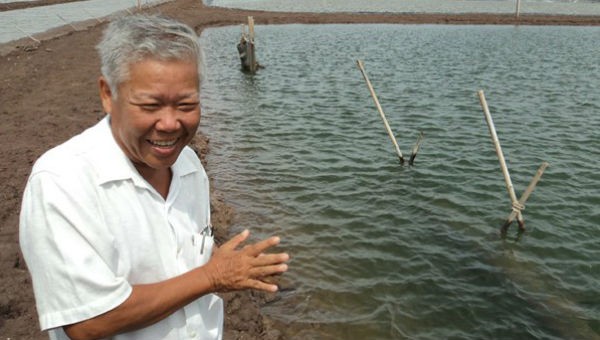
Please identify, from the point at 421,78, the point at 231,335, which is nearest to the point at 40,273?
the point at 231,335

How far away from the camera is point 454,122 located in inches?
599

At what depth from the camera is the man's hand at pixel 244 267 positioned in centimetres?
204

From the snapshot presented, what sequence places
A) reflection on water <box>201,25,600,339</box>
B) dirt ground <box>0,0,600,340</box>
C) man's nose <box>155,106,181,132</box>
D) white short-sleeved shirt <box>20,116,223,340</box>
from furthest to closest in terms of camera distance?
reflection on water <box>201,25,600,339</box>, dirt ground <box>0,0,600,340</box>, man's nose <box>155,106,181,132</box>, white short-sleeved shirt <box>20,116,223,340</box>

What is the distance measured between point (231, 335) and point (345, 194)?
5.34m

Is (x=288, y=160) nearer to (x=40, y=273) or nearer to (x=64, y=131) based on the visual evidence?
(x=64, y=131)

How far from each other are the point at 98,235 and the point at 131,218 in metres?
0.16

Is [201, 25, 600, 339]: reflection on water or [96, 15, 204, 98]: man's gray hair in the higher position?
[96, 15, 204, 98]: man's gray hair

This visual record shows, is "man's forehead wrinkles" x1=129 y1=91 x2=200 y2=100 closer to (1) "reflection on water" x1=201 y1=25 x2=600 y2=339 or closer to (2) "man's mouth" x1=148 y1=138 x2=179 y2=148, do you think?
(2) "man's mouth" x1=148 y1=138 x2=179 y2=148

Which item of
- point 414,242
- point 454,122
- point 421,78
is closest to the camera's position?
point 414,242

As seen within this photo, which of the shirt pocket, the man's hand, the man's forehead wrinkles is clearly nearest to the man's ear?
the man's forehead wrinkles

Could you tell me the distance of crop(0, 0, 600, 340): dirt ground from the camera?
5.18 metres

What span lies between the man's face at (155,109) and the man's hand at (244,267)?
0.49 m

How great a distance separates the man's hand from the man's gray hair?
834 millimetres

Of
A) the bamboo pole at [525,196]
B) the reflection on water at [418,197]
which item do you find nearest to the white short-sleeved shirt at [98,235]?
the reflection on water at [418,197]
